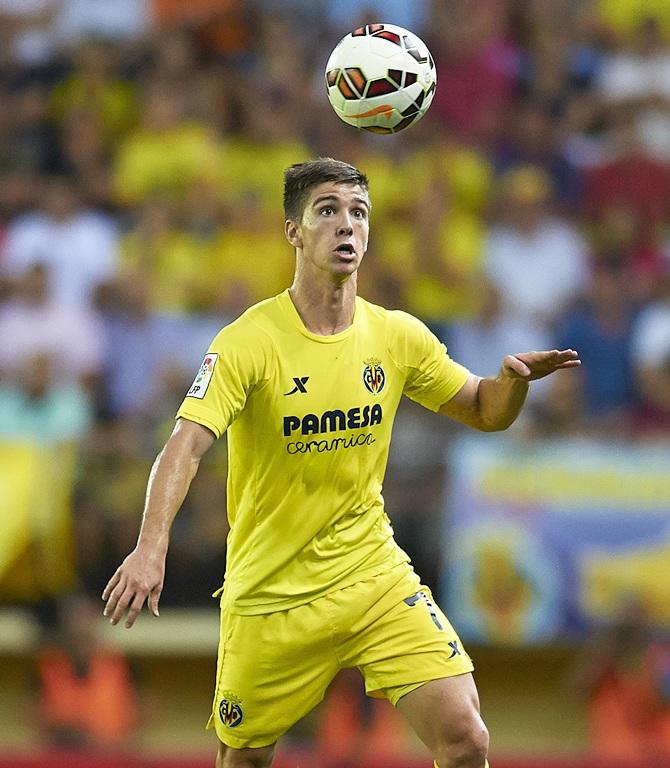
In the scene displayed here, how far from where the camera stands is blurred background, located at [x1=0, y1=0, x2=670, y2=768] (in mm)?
9195

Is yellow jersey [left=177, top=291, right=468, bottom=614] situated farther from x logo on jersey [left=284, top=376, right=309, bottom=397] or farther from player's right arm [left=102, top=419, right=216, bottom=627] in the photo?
player's right arm [left=102, top=419, right=216, bottom=627]

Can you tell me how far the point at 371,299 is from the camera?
10219 mm

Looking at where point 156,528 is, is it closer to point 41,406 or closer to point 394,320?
point 394,320

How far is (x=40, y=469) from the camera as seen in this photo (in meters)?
9.24

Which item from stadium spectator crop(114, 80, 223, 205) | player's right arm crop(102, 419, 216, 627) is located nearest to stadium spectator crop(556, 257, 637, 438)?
stadium spectator crop(114, 80, 223, 205)

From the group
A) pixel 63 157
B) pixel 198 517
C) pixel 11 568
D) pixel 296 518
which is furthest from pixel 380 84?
pixel 63 157

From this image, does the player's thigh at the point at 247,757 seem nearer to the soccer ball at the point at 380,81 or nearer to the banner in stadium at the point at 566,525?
the soccer ball at the point at 380,81

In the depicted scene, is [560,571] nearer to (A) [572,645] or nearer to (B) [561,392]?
Result: (A) [572,645]

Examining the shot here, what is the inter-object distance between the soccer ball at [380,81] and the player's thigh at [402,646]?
196 cm

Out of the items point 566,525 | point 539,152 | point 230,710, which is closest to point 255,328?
point 230,710

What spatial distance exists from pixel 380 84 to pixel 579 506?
12.5ft

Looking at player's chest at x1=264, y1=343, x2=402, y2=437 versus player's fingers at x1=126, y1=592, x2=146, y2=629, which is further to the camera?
player's chest at x1=264, y1=343, x2=402, y2=437

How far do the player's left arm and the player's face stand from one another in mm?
727

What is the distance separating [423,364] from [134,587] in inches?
66.6
